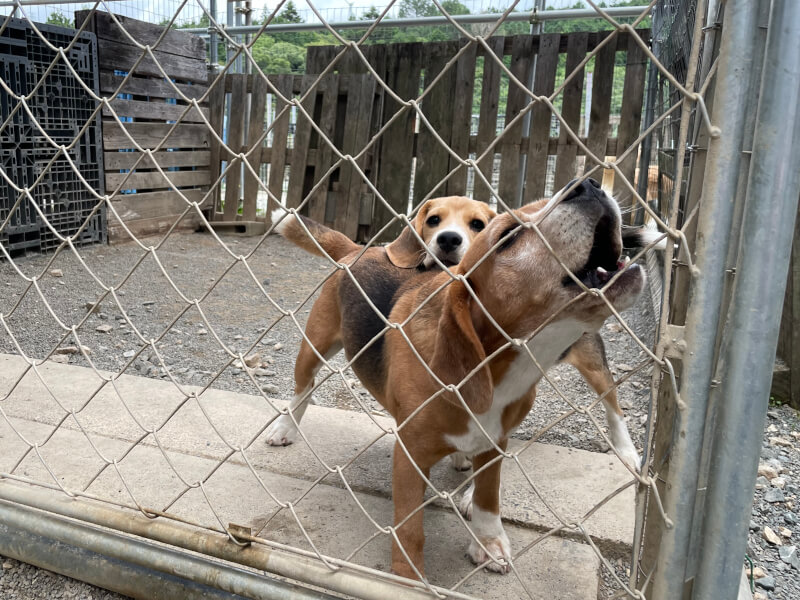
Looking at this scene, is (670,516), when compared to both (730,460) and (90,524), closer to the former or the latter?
(730,460)

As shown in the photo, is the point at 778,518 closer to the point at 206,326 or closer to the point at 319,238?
the point at 319,238

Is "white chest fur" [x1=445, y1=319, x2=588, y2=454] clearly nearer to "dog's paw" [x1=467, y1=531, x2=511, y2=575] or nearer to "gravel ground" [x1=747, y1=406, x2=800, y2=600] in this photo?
"dog's paw" [x1=467, y1=531, x2=511, y2=575]

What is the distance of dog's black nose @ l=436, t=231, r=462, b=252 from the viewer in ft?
10.5

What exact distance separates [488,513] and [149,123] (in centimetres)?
736

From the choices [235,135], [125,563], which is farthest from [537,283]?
[235,135]

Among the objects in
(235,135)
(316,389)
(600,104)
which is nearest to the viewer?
(316,389)

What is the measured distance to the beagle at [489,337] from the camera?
1.57 meters

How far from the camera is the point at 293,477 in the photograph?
2559mm

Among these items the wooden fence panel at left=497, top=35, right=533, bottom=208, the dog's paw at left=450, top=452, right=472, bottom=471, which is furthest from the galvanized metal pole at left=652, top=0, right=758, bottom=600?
the wooden fence panel at left=497, top=35, right=533, bottom=208

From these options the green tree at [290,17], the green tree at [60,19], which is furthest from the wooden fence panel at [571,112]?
the green tree at [60,19]

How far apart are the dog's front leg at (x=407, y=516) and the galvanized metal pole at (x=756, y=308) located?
0.88 m

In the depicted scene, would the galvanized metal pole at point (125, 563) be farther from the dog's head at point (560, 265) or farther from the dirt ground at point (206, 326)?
the dog's head at point (560, 265)

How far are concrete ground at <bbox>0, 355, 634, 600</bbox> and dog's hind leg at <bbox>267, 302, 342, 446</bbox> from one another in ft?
0.21

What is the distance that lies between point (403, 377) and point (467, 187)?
6127mm
